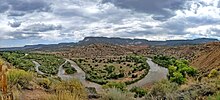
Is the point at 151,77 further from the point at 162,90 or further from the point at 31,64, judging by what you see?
the point at 162,90

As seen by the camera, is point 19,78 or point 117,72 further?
point 117,72

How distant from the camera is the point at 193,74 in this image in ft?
195

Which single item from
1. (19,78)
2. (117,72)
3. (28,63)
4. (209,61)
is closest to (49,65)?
(28,63)

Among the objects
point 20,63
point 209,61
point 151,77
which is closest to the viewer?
point 209,61

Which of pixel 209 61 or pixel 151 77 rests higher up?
pixel 209 61

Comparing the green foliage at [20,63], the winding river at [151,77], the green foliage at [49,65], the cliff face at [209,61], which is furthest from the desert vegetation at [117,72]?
the green foliage at [20,63]

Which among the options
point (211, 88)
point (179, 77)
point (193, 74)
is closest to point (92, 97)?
point (211, 88)

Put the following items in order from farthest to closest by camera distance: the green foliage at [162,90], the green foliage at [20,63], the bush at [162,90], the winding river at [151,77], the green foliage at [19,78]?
the green foliage at [20,63]
the winding river at [151,77]
the green foliage at [19,78]
the bush at [162,90]
the green foliage at [162,90]

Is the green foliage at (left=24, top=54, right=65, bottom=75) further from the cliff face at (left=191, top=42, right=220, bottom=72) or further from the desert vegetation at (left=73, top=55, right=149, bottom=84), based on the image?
the cliff face at (left=191, top=42, right=220, bottom=72)

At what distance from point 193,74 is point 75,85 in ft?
140

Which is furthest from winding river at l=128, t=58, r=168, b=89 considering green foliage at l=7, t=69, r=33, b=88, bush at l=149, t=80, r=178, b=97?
green foliage at l=7, t=69, r=33, b=88

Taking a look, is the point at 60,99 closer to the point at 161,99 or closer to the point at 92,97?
the point at 161,99

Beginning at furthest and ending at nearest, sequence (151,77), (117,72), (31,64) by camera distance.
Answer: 1. (31,64)
2. (117,72)
3. (151,77)

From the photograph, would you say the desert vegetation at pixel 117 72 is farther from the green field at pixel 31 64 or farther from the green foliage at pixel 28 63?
the green foliage at pixel 28 63
